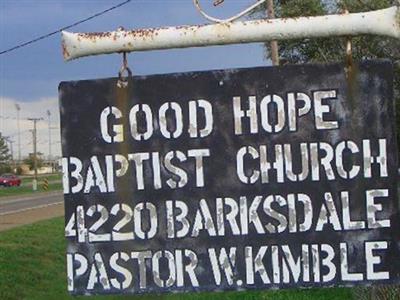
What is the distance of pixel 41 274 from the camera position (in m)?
15.0

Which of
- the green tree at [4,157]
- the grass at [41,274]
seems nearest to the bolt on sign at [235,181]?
the grass at [41,274]

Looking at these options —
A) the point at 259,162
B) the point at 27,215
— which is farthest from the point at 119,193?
the point at 27,215

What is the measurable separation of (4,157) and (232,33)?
117m

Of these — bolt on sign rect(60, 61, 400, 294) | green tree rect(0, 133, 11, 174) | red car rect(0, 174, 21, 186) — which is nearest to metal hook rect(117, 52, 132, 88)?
bolt on sign rect(60, 61, 400, 294)

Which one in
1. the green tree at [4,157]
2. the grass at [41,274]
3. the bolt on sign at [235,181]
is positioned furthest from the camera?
the green tree at [4,157]

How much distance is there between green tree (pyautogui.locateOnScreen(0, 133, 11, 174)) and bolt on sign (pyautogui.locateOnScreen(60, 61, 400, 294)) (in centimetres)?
11163

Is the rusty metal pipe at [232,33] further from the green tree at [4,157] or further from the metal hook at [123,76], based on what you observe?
the green tree at [4,157]

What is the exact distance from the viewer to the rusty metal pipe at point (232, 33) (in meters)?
2.97

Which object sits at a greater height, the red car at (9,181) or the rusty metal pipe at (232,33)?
the rusty metal pipe at (232,33)

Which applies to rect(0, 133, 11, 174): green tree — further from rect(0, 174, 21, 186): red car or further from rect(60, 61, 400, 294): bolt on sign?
rect(60, 61, 400, 294): bolt on sign

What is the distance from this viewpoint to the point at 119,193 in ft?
9.70

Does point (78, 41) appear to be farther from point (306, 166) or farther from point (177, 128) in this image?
point (306, 166)

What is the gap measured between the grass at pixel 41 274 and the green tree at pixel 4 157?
301 ft

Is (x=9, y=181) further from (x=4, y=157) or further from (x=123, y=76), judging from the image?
(x=123, y=76)
